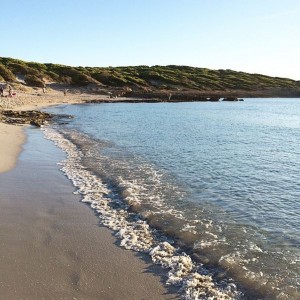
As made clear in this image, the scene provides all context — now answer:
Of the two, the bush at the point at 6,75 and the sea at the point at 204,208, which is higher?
the bush at the point at 6,75

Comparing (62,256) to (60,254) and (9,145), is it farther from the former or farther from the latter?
(9,145)

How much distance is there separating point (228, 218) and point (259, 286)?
3.50 m

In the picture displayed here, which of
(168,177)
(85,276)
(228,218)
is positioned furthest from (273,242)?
(168,177)

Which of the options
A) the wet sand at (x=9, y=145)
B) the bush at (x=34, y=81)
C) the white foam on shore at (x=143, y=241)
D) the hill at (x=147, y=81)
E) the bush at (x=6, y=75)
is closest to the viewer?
the white foam on shore at (x=143, y=241)

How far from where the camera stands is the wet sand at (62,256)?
20.1ft

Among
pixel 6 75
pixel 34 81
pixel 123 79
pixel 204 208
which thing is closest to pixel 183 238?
pixel 204 208

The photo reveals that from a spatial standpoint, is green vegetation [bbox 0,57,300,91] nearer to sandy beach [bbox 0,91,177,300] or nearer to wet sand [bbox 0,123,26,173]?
wet sand [bbox 0,123,26,173]

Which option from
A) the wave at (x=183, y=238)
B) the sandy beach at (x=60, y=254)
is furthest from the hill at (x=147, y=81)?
the sandy beach at (x=60, y=254)

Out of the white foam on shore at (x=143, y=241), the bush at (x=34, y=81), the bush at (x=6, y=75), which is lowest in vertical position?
the white foam on shore at (x=143, y=241)

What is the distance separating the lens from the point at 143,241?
8375 millimetres

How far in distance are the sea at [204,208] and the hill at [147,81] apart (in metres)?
58.4

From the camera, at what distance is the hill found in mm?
80125

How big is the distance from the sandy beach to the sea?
42 cm

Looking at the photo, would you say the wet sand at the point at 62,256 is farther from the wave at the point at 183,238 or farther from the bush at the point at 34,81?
the bush at the point at 34,81
